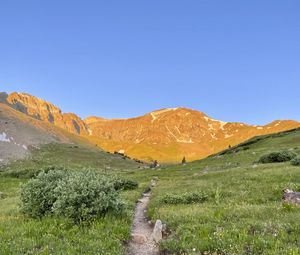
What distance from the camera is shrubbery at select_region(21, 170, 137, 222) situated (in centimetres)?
1584

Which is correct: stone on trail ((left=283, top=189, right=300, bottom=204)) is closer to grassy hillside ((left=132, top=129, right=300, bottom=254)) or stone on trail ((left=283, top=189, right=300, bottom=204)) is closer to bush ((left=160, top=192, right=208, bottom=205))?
grassy hillside ((left=132, top=129, right=300, bottom=254))

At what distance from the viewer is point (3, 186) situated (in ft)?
137

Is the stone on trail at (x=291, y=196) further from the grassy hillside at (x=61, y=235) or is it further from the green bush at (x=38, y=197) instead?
the green bush at (x=38, y=197)

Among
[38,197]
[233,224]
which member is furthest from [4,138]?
[233,224]

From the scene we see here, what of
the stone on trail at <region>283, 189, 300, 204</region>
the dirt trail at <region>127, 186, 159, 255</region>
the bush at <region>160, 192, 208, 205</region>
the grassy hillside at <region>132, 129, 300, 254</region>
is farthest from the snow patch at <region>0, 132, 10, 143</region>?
the stone on trail at <region>283, 189, 300, 204</region>

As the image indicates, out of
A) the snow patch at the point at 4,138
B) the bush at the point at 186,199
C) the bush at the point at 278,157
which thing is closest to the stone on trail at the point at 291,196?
the bush at the point at 186,199

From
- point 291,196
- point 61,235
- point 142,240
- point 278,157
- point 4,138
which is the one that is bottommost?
point 142,240

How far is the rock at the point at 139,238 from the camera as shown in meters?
14.5

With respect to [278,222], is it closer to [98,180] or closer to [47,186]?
[98,180]

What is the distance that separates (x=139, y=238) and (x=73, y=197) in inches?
132

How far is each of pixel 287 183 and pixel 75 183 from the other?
46.1 feet

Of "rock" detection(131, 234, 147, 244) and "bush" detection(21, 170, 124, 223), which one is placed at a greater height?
"bush" detection(21, 170, 124, 223)

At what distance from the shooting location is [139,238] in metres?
14.6

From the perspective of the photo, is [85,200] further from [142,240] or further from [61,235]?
[142,240]
